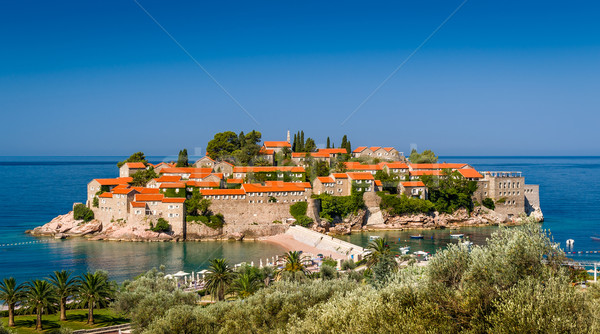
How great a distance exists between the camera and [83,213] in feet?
192

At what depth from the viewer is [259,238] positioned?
183 feet

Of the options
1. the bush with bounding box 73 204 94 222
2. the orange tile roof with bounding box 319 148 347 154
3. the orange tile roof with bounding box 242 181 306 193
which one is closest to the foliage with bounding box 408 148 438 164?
the orange tile roof with bounding box 319 148 347 154

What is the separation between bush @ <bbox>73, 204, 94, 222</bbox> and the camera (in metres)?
58.2

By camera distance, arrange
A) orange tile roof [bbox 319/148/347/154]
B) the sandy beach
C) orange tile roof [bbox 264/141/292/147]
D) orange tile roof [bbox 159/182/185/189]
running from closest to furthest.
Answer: the sandy beach
orange tile roof [bbox 159/182/185/189]
orange tile roof [bbox 264/141/292/147]
orange tile roof [bbox 319/148/347/154]

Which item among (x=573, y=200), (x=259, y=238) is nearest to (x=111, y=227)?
(x=259, y=238)

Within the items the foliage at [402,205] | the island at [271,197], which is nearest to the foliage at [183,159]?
the island at [271,197]

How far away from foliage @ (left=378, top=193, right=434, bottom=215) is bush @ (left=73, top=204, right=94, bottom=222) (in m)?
37.0

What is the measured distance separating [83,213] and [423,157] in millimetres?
55042

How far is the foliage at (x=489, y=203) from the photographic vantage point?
224ft

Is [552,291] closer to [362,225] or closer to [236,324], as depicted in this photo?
[236,324]

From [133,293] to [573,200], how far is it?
92.7 meters

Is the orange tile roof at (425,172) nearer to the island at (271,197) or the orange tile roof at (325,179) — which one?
the island at (271,197)

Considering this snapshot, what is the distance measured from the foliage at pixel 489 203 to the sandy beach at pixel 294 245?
3094 centimetres

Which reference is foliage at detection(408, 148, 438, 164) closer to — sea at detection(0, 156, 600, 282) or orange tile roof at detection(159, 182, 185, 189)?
sea at detection(0, 156, 600, 282)
